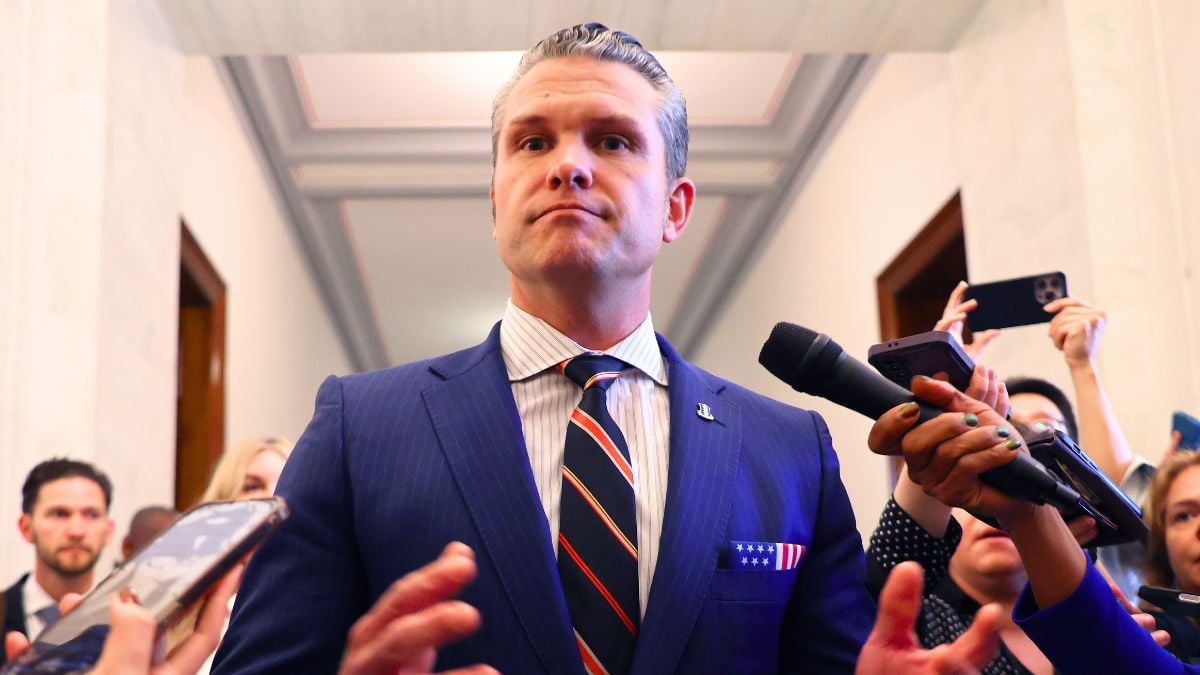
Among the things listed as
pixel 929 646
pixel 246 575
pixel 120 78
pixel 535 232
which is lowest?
pixel 929 646

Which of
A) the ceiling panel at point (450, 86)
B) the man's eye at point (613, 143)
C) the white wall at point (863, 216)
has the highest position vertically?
the ceiling panel at point (450, 86)

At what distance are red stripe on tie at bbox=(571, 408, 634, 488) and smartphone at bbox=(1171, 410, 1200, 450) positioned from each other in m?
1.77

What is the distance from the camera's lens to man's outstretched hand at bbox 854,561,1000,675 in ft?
3.83

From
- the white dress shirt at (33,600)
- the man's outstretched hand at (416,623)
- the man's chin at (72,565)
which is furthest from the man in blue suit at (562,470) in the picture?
the man's chin at (72,565)

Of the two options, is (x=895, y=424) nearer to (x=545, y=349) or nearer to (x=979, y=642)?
(x=979, y=642)

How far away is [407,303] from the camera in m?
10.4

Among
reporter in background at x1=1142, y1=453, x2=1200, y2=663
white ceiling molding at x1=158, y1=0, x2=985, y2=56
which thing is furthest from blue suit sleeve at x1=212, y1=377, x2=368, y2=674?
white ceiling molding at x1=158, y1=0, x2=985, y2=56

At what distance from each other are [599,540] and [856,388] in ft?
1.15

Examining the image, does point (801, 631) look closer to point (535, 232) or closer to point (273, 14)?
point (535, 232)

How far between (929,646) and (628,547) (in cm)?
106

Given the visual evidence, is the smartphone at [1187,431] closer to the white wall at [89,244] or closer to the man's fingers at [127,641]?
the man's fingers at [127,641]

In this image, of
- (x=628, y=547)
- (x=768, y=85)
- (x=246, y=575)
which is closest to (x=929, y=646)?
(x=628, y=547)

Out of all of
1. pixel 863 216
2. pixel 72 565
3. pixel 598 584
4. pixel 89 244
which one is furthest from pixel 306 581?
pixel 863 216

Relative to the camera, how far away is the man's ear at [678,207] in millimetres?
1914
